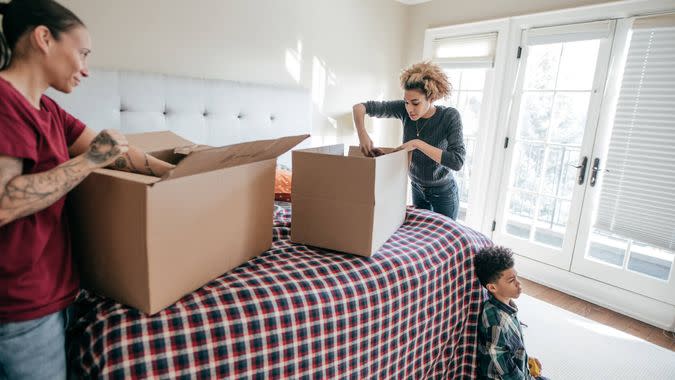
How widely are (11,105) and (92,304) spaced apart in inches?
18.7

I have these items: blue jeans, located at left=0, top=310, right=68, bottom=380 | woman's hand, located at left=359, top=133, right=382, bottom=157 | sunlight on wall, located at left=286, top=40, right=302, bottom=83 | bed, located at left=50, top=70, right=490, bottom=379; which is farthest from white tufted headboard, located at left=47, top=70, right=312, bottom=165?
blue jeans, located at left=0, top=310, right=68, bottom=380

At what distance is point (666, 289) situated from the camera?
2480 millimetres

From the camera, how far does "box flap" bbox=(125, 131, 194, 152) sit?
3.76 feet

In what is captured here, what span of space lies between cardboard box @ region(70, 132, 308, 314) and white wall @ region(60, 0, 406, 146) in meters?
1.36

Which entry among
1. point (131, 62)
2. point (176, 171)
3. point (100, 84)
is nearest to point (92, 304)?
point (176, 171)

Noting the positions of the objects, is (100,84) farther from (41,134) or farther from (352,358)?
(352,358)

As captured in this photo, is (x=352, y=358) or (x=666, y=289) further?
(x=666, y=289)

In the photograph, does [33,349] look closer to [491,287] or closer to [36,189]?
[36,189]

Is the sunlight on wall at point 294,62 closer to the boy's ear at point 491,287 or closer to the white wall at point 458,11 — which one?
the white wall at point 458,11

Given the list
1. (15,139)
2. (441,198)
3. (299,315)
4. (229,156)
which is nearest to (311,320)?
(299,315)

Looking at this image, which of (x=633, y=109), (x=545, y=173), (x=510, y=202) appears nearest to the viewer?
(x=633, y=109)

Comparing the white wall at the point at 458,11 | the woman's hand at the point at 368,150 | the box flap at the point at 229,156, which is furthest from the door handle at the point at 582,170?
the box flap at the point at 229,156

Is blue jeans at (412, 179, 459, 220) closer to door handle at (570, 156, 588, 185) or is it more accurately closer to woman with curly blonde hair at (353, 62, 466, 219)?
woman with curly blonde hair at (353, 62, 466, 219)

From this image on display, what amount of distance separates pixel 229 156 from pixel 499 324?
46.3 inches
